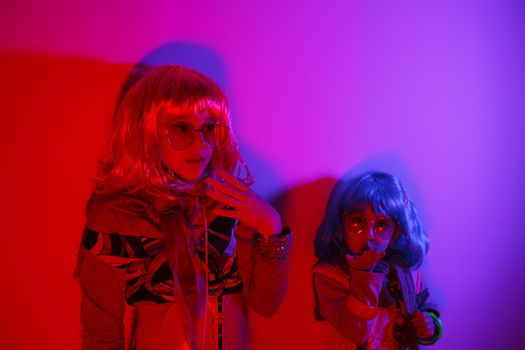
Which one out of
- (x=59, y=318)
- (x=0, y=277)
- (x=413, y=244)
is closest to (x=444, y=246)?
(x=413, y=244)

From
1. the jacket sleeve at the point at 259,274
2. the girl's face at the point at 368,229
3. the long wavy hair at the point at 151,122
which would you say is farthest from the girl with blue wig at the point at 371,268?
the long wavy hair at the point at 151,122

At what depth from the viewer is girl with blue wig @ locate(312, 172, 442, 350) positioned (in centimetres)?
117

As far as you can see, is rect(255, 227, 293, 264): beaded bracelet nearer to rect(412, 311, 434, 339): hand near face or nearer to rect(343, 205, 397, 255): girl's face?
rect(343, 205, 397, 255): girl's face

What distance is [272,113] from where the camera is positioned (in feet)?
4.23

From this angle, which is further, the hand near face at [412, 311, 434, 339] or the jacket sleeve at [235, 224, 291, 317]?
the hand near face at [412, 311, 434, 339]

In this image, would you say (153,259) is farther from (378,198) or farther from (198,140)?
(378,198)

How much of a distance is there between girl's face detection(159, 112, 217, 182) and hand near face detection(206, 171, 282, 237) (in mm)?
59

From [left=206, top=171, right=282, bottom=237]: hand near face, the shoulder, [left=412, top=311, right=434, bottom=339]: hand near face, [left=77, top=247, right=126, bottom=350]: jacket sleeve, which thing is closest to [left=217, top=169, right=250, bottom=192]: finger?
[left=206, top=171, right=282, bottom=237]: hand near face

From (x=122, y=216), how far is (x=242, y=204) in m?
0.30

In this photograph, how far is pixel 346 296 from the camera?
125cm

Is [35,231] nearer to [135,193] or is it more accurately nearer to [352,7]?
[135,193]

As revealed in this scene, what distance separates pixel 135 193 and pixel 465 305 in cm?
132

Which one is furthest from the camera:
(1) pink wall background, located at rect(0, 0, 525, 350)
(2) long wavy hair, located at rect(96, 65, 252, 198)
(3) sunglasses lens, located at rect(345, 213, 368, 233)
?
(3) sunglasses lens, located at rect(345, 213, 368, 233)

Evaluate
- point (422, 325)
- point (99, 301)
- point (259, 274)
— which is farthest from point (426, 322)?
point (99, 301)
